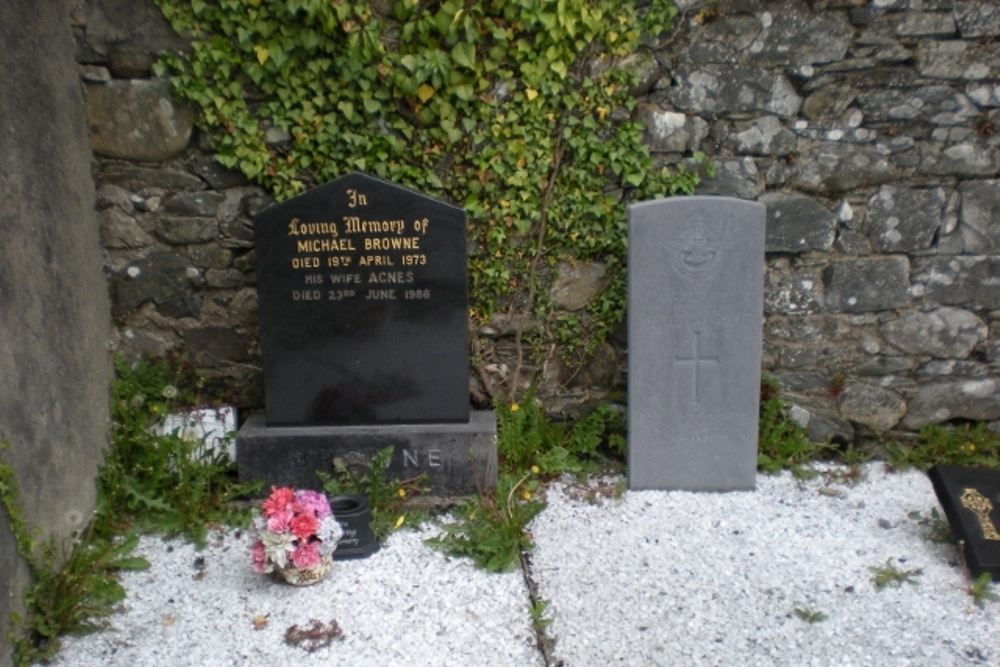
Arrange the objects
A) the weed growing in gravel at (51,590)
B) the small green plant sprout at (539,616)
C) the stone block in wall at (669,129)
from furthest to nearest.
Answer: the stone block in wall at (669,129) → the small green plant sprout at (539,616) → the weed growing in gravel at (51,590)

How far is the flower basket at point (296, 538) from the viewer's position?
2947 millimetres

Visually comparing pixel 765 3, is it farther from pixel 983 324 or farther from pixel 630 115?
pixel 983 324

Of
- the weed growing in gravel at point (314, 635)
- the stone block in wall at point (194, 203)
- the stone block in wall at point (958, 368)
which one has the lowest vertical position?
the weed growing in gravel at point (314, 635)

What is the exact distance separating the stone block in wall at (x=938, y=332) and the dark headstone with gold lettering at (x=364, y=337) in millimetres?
1983

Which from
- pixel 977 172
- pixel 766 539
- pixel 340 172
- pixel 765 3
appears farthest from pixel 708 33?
pixel 766 539

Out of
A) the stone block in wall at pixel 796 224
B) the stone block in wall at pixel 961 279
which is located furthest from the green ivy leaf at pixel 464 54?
the stone block in wall at pixel 961 279

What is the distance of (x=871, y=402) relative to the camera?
160 inches

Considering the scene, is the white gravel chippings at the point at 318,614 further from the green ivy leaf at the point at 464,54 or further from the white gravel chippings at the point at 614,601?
the green ivy leaf at the point at 464,54

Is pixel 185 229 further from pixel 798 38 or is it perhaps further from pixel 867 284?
pixel 867 284

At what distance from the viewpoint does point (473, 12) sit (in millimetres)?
3641

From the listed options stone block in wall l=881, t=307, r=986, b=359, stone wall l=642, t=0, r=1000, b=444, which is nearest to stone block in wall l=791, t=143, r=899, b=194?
stone wall l=642, t=0, r=1000, b=444

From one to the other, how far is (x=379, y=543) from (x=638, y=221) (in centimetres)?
168

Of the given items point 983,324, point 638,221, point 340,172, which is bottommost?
point 983,324

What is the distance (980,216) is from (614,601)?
2500 mm
